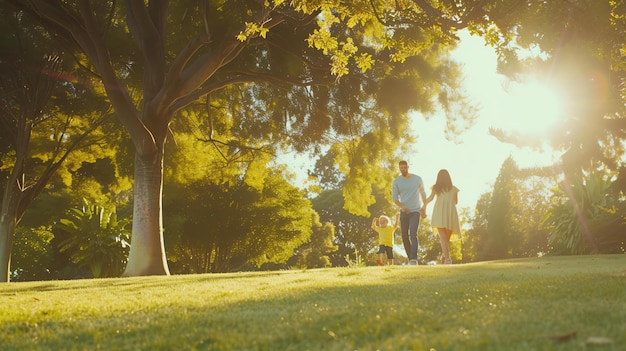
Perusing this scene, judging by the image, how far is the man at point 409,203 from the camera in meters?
13.3

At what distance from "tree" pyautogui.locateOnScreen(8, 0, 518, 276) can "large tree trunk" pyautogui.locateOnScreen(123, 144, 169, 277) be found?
0.02 metres

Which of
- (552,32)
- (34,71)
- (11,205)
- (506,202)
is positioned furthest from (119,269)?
(506,202)

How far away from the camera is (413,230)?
13.2 meters

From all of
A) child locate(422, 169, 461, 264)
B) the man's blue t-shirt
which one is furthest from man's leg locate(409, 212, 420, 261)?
child locate(422, 169, 461, 264)

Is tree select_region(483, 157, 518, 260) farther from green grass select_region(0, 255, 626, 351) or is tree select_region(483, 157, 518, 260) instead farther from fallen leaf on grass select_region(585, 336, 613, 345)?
fallen leaf on grass select_region(585, 336, 613, 345)

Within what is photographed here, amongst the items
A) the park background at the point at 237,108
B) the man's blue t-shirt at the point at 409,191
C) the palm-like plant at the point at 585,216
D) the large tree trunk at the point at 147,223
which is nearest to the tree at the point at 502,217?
the park background at the point at 237,108

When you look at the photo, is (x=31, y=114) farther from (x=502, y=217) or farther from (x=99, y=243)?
(x=502, y=217)

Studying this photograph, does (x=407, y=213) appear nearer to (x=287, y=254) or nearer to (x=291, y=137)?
(x=291, y=137)

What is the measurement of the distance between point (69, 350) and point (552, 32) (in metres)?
7.87

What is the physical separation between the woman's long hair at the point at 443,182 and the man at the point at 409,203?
1.15 feet

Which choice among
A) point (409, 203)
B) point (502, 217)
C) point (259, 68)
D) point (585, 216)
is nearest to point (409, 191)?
point (409, 203)

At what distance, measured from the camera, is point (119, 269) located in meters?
21.9

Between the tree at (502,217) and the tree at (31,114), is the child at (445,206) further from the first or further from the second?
the tree at (502,217)

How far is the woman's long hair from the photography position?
44.4 ft
